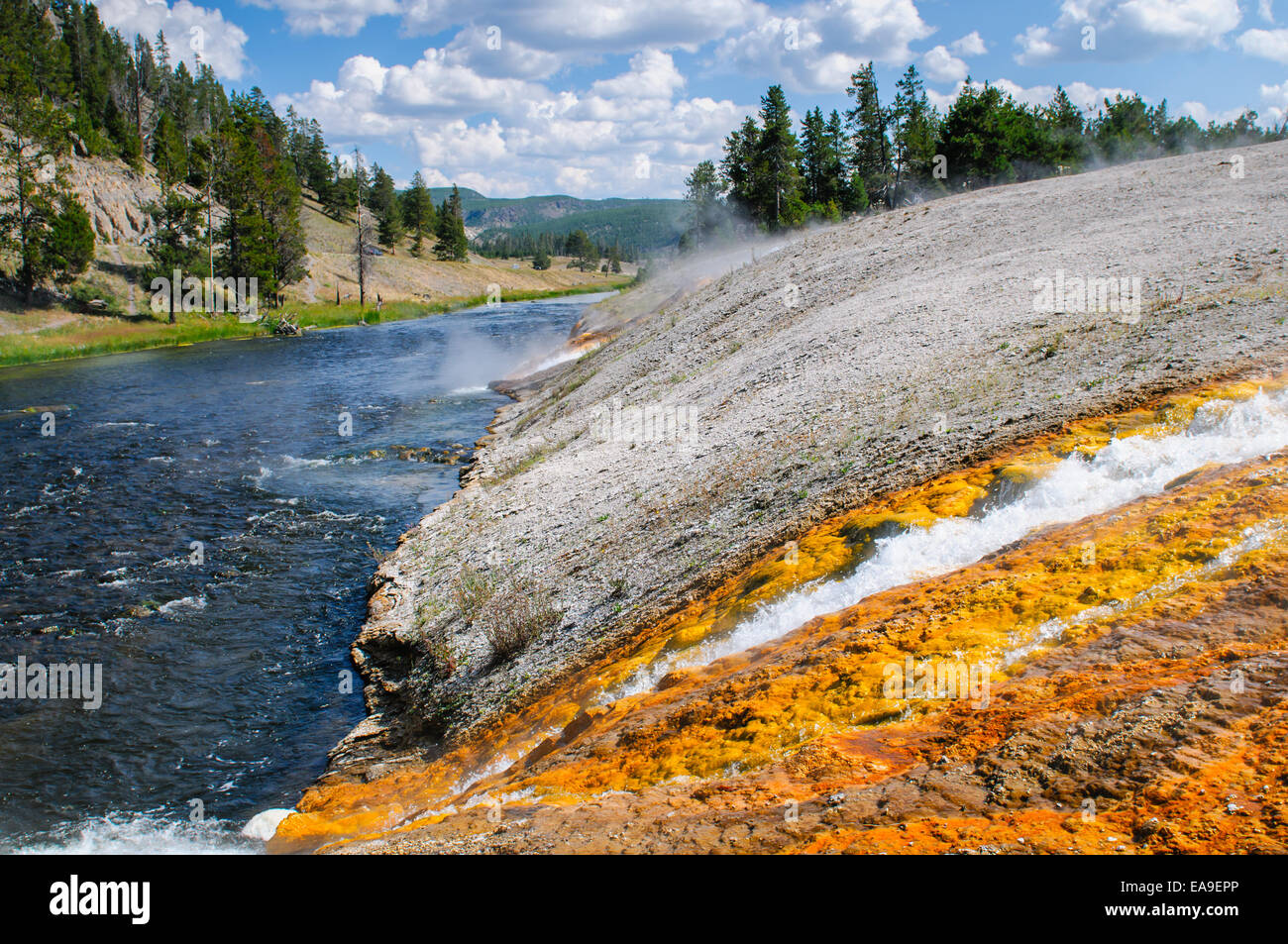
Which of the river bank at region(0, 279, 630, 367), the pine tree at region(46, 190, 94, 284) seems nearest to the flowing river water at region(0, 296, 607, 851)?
the river bank at region(0, 279, 630, 367)

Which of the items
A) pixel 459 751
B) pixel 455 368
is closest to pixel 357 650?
pixel 459 751

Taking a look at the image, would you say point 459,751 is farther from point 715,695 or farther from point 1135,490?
point 1135,490

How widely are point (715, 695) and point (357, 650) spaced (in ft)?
26.0

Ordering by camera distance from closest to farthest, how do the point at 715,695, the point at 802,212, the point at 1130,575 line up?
the point at 1130,575 < the point at 715,695 < the point at 802,212

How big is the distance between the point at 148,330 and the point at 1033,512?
58581mm

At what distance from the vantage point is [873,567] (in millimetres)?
9656

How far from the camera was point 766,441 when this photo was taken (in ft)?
49.3

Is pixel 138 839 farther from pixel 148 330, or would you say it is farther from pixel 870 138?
pixel 870 138

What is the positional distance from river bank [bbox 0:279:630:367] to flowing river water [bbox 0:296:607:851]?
28.8ft

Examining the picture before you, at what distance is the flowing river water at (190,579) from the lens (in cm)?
1030

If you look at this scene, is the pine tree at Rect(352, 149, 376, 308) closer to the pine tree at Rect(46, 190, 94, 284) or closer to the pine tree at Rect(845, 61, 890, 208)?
the pine tree at Rect(46, 190, 94, 284)

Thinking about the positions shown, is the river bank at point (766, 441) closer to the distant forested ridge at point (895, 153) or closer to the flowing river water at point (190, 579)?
the flowing river water at point (190, 579)
